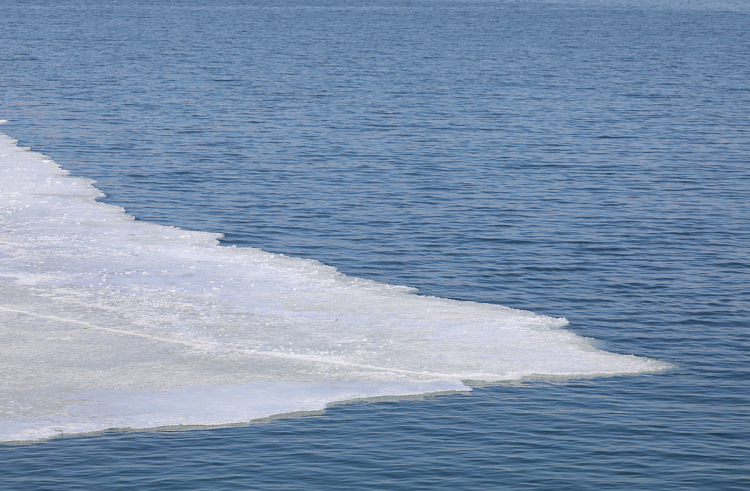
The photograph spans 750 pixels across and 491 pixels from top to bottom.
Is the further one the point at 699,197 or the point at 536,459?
the point at 699,197

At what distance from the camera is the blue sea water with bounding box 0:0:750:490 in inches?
599

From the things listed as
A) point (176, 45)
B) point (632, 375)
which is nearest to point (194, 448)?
point (632, 375)

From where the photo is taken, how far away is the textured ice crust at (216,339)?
1702 cm

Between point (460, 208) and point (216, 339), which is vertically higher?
point (460, 208)

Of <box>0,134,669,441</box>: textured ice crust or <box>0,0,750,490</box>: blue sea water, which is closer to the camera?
<box>0,0,750,490</box>: blue sea water

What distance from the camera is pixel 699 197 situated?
1329 inches

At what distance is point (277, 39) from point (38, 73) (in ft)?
135

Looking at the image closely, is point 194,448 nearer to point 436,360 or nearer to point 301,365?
point 301,365

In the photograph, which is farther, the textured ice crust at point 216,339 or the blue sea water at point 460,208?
the textured ice crust at point 216,339

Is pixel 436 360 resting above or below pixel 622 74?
below

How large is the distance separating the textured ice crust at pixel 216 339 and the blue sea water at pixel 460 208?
0.68 m

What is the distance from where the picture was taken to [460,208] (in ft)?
107

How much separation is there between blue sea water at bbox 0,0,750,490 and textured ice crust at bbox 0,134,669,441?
68cm

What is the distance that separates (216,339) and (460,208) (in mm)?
→ 14417
